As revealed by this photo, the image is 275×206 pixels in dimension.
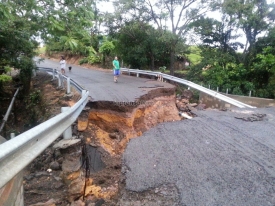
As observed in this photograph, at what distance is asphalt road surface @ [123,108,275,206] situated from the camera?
2.89 metres

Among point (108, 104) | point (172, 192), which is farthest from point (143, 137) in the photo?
point (108, 104)

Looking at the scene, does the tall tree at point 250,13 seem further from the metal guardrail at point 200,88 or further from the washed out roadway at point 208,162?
the washed out roadway at point 208,162

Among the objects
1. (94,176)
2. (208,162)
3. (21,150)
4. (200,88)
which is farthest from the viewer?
(200,88)

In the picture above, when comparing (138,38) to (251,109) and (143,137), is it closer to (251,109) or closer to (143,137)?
(251,109)

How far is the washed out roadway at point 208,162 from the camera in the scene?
2885 millimetres

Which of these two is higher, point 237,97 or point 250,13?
point 250,13

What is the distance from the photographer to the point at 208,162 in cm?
366

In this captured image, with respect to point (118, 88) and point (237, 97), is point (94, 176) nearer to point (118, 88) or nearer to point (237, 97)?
point (118, 88)

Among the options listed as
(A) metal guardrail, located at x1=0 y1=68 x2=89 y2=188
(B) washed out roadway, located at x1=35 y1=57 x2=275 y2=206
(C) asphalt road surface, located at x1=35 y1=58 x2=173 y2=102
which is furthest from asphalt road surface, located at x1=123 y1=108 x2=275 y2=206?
(C) asphalt road surface, located at x1=35 y1=58 x2=173 y2=102

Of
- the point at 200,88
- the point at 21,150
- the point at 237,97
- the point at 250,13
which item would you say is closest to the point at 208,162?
the point at 21,150

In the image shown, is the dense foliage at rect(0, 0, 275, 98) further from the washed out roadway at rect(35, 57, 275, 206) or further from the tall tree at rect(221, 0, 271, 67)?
the washed out roadway at rect(35, 57, 275, 206)

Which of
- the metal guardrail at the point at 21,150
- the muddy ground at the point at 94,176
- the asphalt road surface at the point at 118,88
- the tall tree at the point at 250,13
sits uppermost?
the tall tree at the point at 250,13

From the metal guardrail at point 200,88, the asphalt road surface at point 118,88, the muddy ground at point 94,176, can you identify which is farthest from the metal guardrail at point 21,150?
the metal guardrail at point 200,88

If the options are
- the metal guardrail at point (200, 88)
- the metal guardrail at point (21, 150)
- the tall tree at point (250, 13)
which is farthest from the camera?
the tall tree at point (250, 13)
